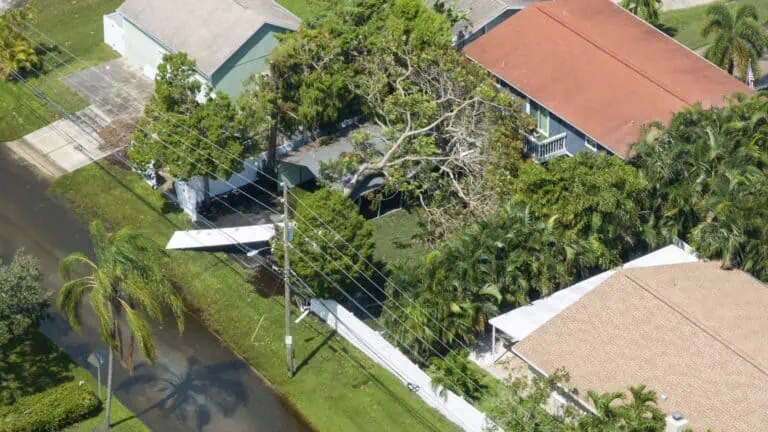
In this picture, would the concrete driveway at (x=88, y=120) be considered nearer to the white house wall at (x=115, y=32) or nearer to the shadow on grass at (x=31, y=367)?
the white house wall at (x=115, y=32)

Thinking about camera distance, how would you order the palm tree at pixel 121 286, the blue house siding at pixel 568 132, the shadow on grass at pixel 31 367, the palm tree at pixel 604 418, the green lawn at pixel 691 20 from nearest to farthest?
the palm tree at pixel 604 418 < the palm tree at pixel 121 286 < the shadow on grass at pixel 31 367 < the blue house siding at pixel 568 132 < the green lawn at pixel 691 20

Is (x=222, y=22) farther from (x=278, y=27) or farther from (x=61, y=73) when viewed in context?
(x=61, y=73)

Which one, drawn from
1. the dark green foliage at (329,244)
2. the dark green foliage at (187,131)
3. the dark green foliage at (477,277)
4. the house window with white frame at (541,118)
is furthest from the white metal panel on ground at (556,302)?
the dark green foliage at (187,131)

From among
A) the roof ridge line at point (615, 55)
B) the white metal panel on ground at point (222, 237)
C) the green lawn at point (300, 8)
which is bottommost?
the white metal panel on ground at point (222, 237)

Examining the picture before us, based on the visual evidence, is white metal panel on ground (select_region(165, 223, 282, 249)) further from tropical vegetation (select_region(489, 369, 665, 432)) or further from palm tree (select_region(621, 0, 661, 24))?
palm tree (select_region(621, 0, 661, 24))

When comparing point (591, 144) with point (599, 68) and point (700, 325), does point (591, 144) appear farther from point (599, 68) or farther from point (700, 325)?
point (700, 325)

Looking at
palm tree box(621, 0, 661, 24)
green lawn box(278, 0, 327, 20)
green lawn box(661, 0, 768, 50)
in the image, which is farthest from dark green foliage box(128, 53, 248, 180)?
green lawn box(661, 0, 768, 50)

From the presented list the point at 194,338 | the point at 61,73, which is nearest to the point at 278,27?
the point at 61,73

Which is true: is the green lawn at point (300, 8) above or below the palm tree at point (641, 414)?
below
